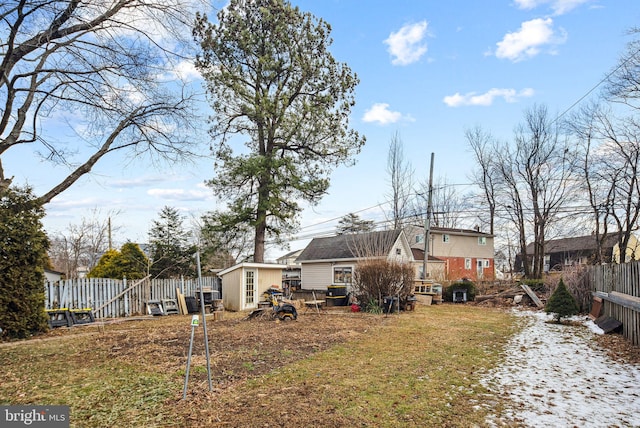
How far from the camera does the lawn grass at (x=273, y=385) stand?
Result: 13.2 ft

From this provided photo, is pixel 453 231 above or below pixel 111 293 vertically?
above

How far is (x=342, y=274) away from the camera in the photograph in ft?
73.5

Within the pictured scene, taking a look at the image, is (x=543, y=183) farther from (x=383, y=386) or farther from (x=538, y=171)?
(x=383, y=386)

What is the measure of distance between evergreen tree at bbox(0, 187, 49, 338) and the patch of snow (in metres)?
10.8

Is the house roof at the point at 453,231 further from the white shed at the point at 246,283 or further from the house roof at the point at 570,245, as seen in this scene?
the white shed at the point at 246,283

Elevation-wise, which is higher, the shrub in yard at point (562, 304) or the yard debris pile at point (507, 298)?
the shrub in yard at point (562, 304)

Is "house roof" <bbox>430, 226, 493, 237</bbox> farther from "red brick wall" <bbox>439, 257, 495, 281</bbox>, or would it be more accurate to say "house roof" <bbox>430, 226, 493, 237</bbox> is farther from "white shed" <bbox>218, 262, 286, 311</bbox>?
"white shed" <bbox>218, 262, 286, 311</bbox>

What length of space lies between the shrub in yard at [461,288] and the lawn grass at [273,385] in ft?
41.5

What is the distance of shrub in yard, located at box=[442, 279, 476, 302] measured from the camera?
20359mm

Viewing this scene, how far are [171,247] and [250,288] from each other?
4.82m

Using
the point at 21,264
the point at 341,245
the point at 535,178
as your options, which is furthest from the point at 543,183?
the point at 21,264

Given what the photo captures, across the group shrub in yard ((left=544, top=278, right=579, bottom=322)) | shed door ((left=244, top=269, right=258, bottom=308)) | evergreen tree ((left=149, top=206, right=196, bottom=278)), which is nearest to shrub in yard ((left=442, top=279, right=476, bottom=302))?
shrub in yard ((left=544, top=278, right=579, bottom=322))

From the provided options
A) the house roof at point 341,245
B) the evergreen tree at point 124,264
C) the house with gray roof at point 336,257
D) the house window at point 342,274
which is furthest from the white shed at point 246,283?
the house window at point 342,274

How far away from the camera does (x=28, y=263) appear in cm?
970
